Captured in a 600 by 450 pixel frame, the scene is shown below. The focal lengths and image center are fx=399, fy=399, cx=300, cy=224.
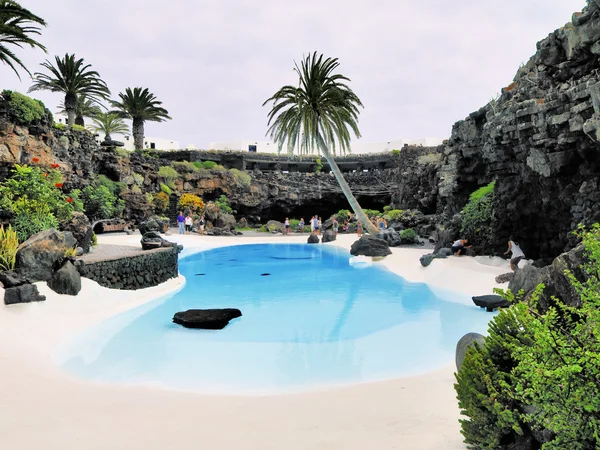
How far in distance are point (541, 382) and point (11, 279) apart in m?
9.65

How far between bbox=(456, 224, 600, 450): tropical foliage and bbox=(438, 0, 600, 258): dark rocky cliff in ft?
22.5

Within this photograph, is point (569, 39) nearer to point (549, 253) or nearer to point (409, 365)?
point (549, 253)

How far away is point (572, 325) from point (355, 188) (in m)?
44.2

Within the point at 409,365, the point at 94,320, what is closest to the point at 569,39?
the point at 409,365

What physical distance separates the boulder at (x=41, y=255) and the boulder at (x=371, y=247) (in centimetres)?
1349

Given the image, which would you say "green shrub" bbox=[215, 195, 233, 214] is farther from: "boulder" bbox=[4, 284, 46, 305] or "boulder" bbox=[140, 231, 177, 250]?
"boulder" bbox=[4, 284, 46, 305]

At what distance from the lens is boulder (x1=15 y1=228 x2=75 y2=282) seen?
9.16 m

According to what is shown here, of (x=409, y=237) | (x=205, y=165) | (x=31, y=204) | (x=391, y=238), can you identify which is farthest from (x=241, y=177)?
(x=31, y=204)

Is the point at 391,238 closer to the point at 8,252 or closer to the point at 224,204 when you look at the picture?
the point at 8,252

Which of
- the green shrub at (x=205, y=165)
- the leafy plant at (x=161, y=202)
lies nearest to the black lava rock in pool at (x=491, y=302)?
the leafy plant at (x=161, y=202)

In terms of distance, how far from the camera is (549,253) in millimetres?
12227

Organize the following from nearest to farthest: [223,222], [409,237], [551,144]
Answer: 1. [551,144]
2. [409,237]
3. [223,222]

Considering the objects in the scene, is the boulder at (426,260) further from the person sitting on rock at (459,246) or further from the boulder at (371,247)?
the boulder at (371,247)

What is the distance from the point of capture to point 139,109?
3684 centimetres
